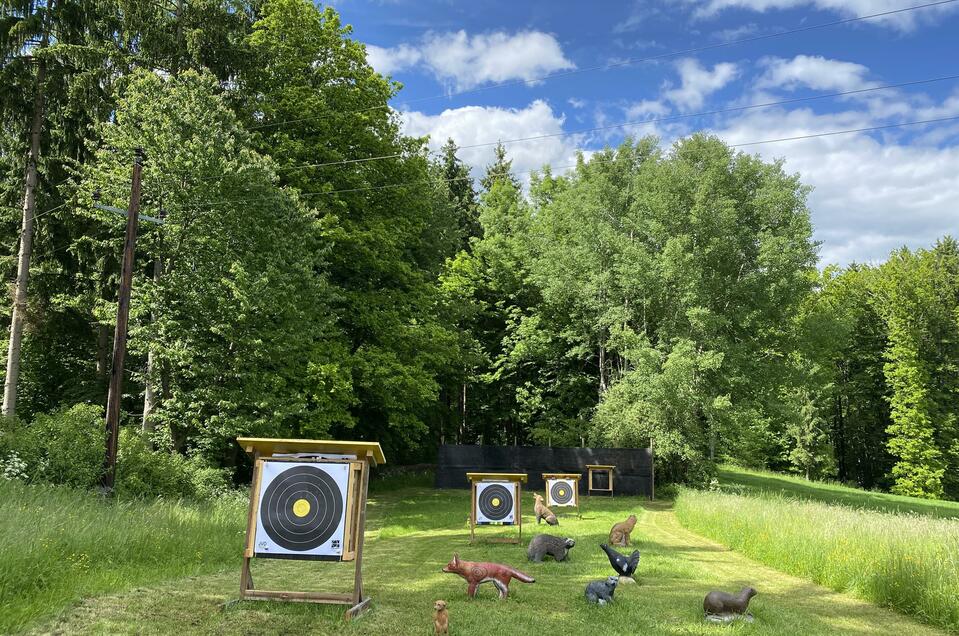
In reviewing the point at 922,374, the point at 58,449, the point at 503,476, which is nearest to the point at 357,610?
the point at 503,476

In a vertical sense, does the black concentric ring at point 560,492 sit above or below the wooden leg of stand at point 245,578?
below

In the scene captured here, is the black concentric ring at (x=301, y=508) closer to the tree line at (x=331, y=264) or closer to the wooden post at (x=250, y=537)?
the wooden post at (x=250, y=537)

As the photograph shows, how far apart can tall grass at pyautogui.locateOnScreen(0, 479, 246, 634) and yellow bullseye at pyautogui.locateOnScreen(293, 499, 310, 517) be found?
1924 mm

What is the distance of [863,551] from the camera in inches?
349

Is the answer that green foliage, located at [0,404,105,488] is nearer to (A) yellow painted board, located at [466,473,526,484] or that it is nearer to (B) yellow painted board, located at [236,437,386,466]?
(B) yellow painted board, located at [236,437,386,466]

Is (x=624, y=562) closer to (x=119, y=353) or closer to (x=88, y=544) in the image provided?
(x=88, y=544)

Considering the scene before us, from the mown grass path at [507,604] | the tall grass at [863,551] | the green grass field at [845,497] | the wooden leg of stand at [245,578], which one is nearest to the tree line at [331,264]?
the green grass field at [845,497]

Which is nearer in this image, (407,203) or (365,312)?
(365,312)

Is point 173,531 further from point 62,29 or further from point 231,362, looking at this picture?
→ point 62,29

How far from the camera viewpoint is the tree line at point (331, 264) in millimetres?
17000

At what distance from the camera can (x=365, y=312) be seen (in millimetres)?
21734

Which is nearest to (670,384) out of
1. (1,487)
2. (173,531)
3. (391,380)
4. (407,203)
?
(391,380)

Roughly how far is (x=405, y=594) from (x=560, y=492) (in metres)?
11.3

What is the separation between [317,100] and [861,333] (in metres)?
38.8
